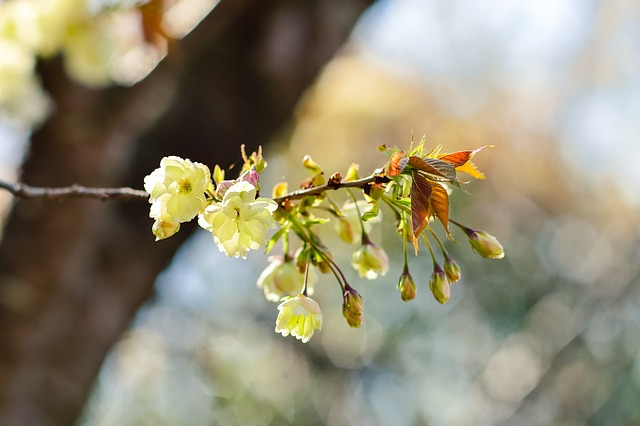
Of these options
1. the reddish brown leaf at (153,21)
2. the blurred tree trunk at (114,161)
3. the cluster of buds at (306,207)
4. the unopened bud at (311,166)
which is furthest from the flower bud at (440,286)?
the blurred tree trunk at (114,161)

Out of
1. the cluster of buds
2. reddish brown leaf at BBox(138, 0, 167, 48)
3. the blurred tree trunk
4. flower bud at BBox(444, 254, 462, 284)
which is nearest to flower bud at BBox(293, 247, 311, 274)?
the cluster of buds

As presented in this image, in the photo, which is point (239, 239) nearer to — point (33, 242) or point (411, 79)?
point (33, 242)

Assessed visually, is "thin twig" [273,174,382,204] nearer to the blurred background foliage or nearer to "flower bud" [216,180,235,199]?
"flower bud" [216,180,235,199]

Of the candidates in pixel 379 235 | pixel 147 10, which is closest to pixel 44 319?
pixel 147 10

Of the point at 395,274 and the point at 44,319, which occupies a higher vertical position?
the point at 44,319

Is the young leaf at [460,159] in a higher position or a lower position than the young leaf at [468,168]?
higher

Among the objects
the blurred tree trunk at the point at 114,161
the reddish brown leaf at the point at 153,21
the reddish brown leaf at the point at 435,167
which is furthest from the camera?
the blurred tree trunk at the point at 114,161

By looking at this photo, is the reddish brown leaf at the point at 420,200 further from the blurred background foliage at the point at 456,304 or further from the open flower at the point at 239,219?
the blurred background foliage at the point at 456,304
